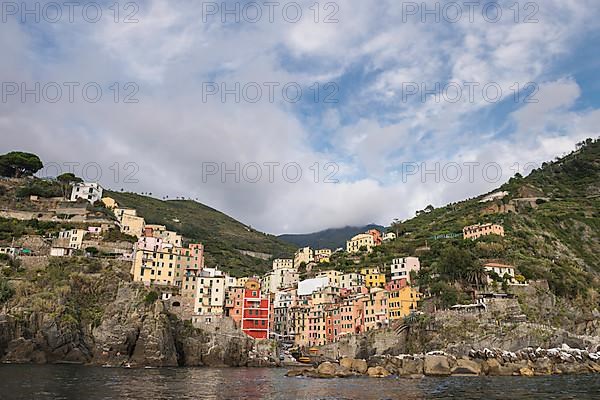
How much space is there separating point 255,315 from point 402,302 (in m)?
21.4

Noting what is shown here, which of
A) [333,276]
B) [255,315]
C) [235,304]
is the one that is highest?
[333,276]

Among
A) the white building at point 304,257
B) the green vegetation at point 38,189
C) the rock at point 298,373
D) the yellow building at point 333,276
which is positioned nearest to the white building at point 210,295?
the rock at point 298,373

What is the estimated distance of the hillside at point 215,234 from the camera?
12644 centimetres

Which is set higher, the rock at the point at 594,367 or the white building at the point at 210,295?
the white building at the point at 210,295

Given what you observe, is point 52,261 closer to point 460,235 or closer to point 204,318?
point 204,318

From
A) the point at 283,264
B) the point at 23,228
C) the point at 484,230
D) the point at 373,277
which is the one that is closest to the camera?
the point at 23,228

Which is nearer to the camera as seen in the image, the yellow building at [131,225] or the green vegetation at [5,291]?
the green vegetation at [5,291]

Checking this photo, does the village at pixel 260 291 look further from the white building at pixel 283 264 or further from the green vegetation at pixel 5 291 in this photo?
the white building at pixel 283 264

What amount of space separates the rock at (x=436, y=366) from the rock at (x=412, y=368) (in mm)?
500

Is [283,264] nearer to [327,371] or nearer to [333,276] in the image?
[333,276]

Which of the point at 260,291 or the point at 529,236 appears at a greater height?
the point at 529,236

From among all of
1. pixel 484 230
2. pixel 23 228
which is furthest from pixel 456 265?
pixel 23 228

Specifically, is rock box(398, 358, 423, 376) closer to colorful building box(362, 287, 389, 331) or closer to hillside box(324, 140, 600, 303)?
hillside box(324, 140, 600, 303)

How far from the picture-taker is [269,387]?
3891 centimetres
